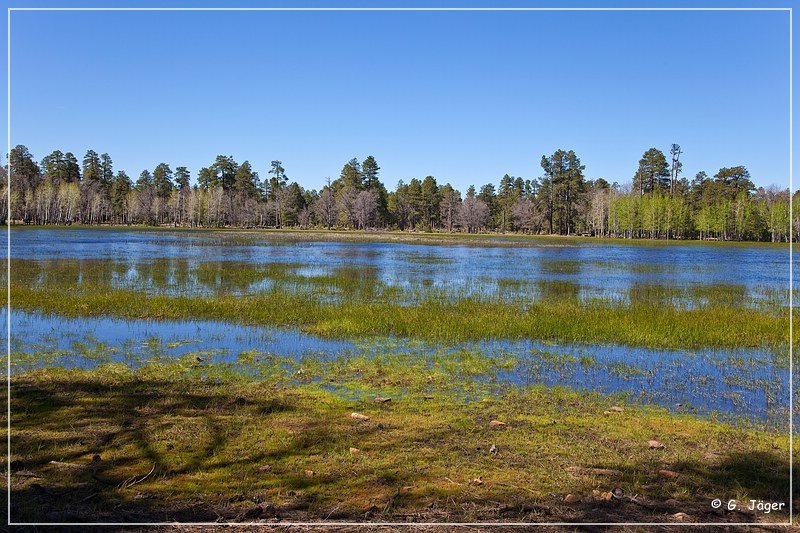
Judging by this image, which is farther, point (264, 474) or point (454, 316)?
point (454, 316)

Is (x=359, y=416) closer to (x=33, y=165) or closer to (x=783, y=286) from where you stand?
(x=783, y=286)

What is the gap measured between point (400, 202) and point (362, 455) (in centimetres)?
14884

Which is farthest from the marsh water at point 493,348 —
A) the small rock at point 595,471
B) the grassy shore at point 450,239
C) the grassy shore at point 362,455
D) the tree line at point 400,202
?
the tree line at point 400,202

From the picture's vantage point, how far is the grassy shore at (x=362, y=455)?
18.0ft

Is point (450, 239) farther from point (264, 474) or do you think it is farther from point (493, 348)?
point (264, 474)

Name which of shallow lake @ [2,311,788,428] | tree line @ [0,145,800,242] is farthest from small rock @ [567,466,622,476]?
tree line @ [0,145,800,242]

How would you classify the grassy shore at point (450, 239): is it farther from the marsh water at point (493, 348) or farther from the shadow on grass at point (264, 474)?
the shadow on grass at point (264, 474)

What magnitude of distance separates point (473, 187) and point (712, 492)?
177 meters

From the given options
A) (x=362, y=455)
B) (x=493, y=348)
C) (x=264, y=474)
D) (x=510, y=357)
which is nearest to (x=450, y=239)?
(x=493, y=348)

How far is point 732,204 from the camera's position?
369 ft

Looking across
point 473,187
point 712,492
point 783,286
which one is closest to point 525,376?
point 712,492

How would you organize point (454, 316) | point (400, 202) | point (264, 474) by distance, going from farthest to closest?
1. point (400, 202)
2. point (454, 316)
3. point (264, 474)

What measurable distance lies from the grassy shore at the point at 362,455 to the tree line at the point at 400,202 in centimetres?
11966

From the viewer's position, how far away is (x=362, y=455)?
22.7ft
